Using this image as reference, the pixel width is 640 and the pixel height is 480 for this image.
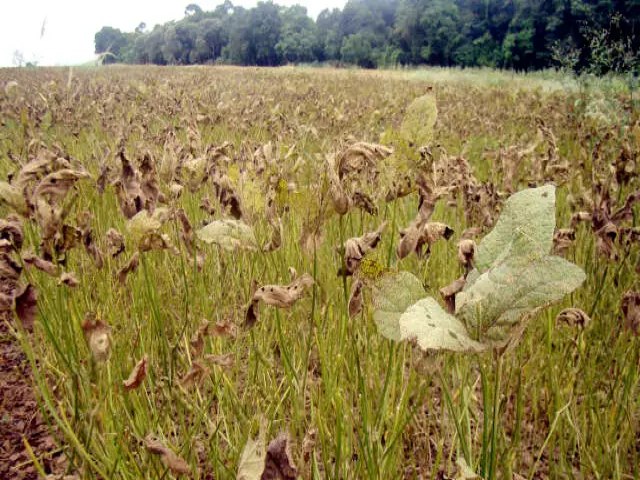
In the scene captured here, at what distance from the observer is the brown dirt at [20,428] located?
4.44ft

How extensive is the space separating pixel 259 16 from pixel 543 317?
55.3 m

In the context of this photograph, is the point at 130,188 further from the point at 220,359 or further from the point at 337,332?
the point at 337,332

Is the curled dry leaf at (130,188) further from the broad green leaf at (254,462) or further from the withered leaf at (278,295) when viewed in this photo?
the broad green leaf at (254,462)

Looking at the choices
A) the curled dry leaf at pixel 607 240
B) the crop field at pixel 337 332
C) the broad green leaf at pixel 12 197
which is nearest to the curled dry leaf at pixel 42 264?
the crop field at pixel 337 332

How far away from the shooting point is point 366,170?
215 centimetres

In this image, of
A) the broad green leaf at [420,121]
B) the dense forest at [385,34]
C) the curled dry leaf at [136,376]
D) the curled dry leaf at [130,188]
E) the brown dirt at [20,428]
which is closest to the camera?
the curled dry leaf at [136,376]

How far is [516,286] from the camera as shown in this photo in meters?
0.44

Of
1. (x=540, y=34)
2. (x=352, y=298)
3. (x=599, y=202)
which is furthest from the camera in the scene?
(x=540, y=34)

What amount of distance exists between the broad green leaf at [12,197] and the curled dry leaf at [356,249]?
1.78 ft

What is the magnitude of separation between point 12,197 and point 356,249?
22.4 inches

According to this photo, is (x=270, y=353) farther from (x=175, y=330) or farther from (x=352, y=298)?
(x=352, y=298)

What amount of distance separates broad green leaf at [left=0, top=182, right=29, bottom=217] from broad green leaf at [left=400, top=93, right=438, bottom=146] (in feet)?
2.12

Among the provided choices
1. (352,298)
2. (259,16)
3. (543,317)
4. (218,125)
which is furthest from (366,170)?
(259,16)

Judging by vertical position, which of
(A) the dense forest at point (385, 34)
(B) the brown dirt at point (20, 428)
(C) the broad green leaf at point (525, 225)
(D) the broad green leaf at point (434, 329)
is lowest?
(B) the brown dirt at point (20, 428)
